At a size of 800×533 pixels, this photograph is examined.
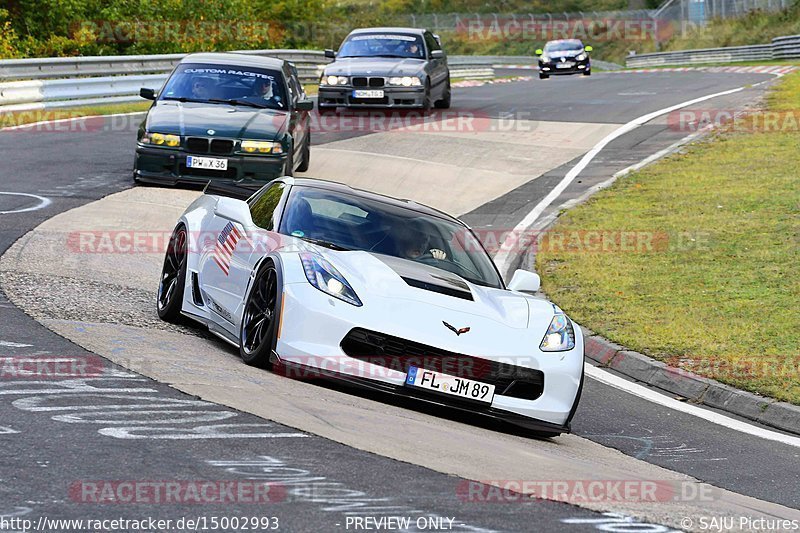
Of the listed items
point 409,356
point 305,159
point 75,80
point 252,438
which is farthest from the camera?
point 75,80

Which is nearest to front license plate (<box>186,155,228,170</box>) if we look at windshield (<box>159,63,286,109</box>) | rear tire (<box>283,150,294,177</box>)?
rear tire (<box>283,150,294,177</box>)

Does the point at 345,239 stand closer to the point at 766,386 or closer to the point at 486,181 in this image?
the point at 766,386

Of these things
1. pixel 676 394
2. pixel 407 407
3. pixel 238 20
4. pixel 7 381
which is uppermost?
pixel 238 20

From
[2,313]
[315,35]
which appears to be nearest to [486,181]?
[2,313]

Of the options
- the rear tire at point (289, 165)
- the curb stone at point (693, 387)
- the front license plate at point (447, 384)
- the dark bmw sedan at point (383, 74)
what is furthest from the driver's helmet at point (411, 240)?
the dark bmw sedan at point (383, 74)

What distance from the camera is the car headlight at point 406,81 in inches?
1028

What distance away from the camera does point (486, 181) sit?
2045 centimetres

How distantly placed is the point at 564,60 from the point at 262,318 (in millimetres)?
47107

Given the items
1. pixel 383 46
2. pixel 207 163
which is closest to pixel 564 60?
pixel 383 46

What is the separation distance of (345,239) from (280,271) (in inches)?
33.5

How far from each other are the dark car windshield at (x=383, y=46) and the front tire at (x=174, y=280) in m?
17.7

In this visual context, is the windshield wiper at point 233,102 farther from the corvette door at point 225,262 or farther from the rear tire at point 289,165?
the corvette door at point 225,262

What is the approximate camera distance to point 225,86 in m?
17.5

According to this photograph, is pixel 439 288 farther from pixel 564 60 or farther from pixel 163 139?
pixel 564 60
